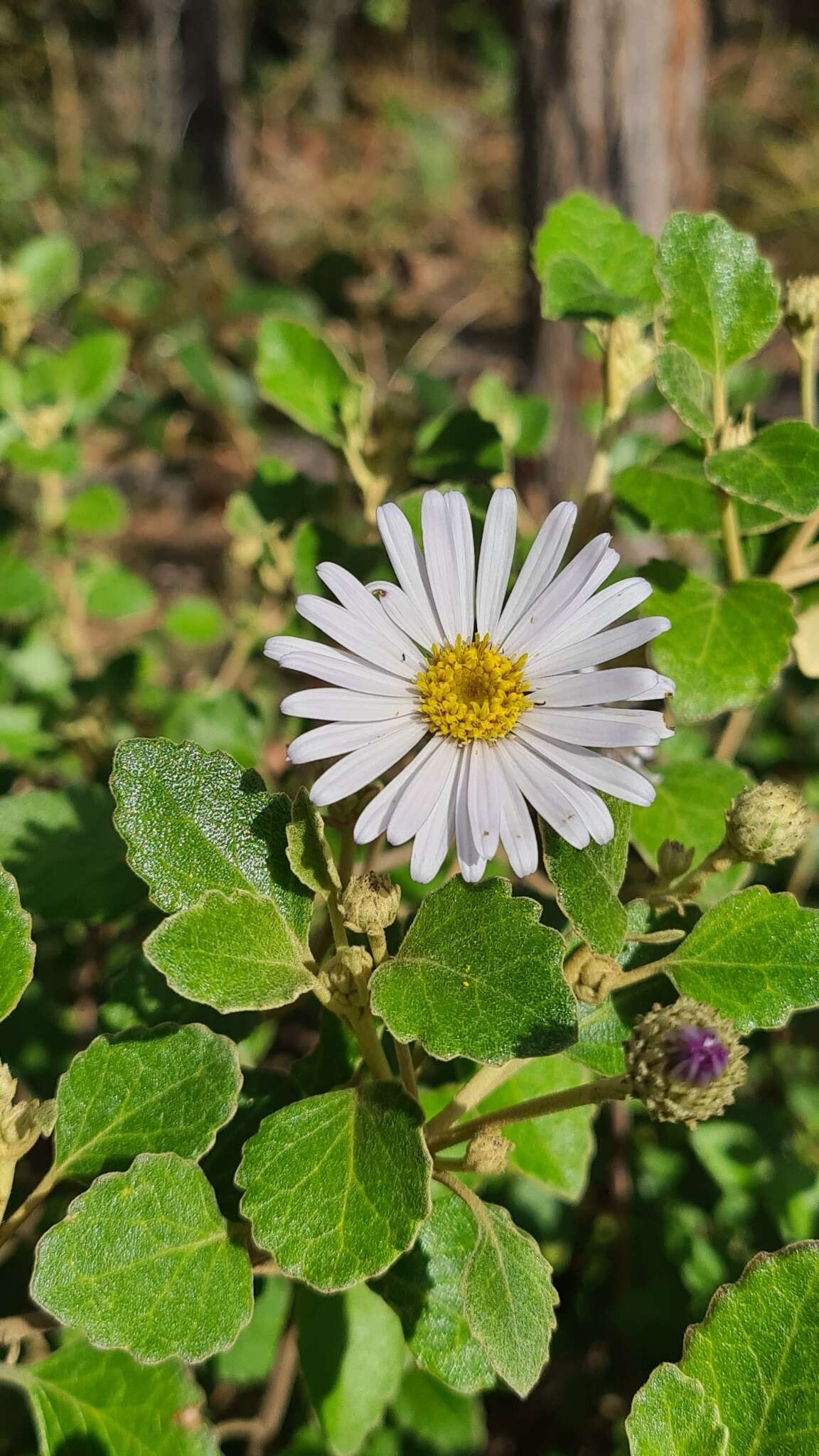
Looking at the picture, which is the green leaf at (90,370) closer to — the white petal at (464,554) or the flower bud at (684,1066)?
the white petal at (464,554)

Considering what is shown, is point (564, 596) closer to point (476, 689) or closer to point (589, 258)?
point (476, 689)

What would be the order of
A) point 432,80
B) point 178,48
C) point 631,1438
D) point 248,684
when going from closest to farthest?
point 631,1438 < point 248,684 < point 178,48 < point 432,80

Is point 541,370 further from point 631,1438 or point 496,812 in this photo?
point 631,1438

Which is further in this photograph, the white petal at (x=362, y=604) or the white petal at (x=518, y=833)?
the white petal at (x=362, y=604)

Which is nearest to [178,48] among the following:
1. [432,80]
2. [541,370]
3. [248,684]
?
[432,80]

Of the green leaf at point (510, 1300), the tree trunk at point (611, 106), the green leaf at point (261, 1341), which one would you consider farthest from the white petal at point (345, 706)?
the tree trunk at point (611, 106)

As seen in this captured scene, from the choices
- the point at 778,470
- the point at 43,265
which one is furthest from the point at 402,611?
the point at 43,265

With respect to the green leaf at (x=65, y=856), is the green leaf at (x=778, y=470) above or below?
above

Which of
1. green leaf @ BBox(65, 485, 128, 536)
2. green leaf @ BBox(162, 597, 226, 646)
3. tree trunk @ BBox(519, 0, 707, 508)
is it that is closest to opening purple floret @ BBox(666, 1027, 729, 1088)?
green leaf @ BBox(65, 485, 128, 536)
